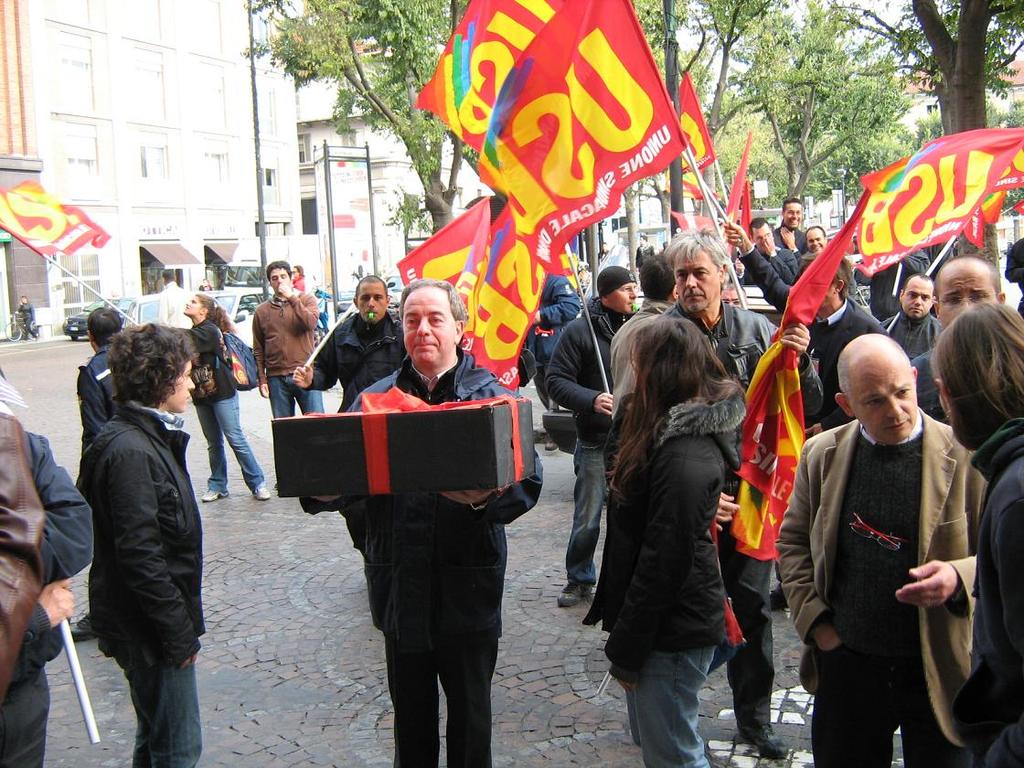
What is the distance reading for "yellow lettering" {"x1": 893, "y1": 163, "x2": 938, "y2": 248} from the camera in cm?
645

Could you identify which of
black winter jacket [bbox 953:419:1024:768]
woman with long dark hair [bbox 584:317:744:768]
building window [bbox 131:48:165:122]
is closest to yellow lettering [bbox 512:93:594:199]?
woman with long dark hair [bbox 584:317:744:768]

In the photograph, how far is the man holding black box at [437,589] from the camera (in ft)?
10.4

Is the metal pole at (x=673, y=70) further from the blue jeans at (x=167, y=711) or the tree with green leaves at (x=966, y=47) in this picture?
the blue jeans at (x=167, y=711)

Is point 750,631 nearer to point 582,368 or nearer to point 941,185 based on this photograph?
point 582,368

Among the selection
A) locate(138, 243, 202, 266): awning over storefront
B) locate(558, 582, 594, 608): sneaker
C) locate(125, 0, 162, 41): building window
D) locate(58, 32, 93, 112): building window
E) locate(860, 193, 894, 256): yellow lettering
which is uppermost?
locate(125, 0, 162, 41): building window

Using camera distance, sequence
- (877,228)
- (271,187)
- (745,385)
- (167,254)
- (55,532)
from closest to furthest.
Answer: (55,532), (745,385), (877,228), (167,254), (271,187)

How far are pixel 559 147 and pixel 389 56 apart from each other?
15.9 m

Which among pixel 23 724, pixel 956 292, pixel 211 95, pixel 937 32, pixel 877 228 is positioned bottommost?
pixel 23 724

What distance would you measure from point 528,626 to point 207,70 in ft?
153

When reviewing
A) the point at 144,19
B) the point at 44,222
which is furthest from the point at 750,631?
the point at 144,19

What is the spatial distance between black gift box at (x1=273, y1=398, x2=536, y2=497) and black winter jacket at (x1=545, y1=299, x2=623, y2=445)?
305cm

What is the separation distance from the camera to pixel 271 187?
2036 inches

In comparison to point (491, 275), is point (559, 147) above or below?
above

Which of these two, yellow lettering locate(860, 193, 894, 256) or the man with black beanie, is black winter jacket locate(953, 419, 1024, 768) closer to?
A: the man with black beanie
